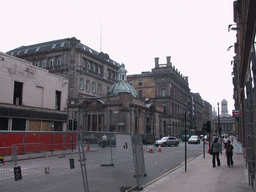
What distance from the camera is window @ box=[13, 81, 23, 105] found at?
2694cm

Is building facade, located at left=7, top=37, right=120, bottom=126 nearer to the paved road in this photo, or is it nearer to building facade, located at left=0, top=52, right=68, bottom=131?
building facade, located at left=0, top=52, right=68, bottom=131

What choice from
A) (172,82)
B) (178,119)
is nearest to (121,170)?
(172,82)

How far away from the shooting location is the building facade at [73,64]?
53500 mm

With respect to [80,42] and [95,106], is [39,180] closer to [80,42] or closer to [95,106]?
[95,106]

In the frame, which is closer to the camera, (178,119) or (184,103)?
(178,119)

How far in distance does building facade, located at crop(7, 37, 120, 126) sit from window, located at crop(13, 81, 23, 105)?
2403 cm

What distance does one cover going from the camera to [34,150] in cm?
617

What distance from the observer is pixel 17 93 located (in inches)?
1072

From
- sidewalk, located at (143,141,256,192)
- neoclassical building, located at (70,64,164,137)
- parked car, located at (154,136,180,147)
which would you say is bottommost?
parked car, located at (154,136,180,147)

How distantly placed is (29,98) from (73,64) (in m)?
26.4

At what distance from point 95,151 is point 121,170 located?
1.39 meters

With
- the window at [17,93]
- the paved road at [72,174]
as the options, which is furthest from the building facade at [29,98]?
the paved road at [72,174]

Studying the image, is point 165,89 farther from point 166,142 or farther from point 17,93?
point 17,93

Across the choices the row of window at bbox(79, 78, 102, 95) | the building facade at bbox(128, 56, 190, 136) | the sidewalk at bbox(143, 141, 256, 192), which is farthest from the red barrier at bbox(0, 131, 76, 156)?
the building facade at bbox(128, 56, 190, 136)
